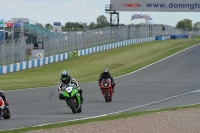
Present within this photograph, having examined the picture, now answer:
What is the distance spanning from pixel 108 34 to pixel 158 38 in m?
24.4

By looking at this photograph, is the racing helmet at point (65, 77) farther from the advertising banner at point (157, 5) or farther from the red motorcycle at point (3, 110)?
the advertising banner at point (157, 5)

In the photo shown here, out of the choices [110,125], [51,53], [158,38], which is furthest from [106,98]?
[158,38]

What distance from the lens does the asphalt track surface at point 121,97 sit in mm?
15941

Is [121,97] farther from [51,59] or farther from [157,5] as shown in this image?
[157,5]

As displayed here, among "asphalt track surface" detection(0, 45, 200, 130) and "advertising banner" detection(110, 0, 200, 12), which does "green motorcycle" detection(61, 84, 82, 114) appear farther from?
"advertising banner" detection(110, 0, 200, 12)

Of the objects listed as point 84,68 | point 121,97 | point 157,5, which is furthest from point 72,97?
point 157,5

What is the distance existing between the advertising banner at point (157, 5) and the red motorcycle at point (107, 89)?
190 ft

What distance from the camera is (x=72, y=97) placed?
1644 cm

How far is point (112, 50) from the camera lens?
58875 mm

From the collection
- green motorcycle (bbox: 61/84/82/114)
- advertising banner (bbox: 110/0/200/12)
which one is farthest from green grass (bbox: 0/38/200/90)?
advertising banner (bbox: 110/0/200/12)

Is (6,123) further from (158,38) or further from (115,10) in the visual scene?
(158,38)

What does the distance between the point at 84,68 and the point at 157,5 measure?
40.5 metres

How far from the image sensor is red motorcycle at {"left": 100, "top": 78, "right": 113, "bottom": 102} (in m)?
21.0

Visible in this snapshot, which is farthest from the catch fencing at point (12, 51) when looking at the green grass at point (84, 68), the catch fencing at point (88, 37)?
the catch fencing at point (88, 37)
